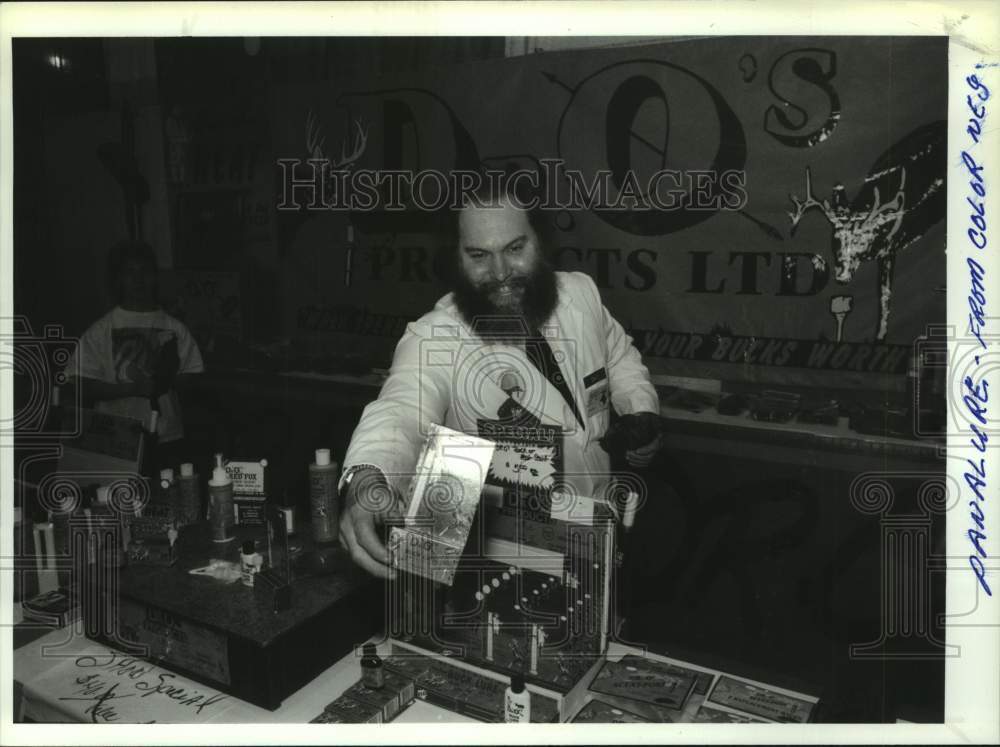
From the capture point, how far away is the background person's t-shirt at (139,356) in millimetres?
1401

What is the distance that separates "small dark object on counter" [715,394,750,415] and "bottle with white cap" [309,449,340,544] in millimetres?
757

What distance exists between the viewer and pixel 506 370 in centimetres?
→ 133

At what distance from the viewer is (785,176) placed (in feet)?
4.15

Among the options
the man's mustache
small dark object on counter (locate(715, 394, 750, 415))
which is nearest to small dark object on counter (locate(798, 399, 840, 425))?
small dark object on counter (locate(715, 394, 750, 415))

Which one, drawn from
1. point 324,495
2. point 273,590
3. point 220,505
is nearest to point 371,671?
point 273,590

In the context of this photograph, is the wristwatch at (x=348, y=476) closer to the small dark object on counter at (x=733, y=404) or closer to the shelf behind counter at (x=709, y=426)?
the shelf behind counter at (x=709, y=426)

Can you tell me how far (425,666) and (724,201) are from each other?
0.96m

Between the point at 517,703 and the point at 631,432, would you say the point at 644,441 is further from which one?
the point at 517,703

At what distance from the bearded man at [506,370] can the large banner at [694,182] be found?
0.05 metres

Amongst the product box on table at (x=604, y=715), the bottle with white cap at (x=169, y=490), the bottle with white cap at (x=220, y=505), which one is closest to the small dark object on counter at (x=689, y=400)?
the product box on table at (x=604, y=715)

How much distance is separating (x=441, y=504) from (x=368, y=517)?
0.55ft

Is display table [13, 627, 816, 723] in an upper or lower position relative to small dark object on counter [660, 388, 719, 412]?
lower

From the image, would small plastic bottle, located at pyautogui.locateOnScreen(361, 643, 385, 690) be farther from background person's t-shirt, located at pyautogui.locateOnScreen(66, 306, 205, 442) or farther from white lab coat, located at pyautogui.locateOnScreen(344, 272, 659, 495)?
background person's t-shirt, located at pyautogui.locateOnScreen(66, 306, 205, 442)

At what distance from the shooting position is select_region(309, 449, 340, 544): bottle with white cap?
1.35 m
